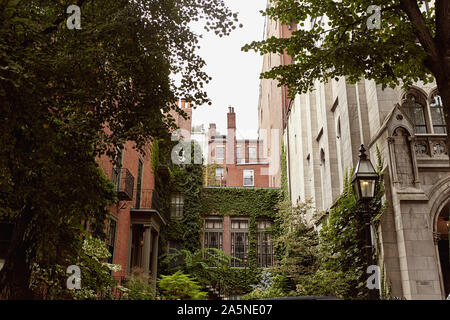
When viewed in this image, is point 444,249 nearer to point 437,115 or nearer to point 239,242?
point 437,115

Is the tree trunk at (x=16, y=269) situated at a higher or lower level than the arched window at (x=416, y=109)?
lower

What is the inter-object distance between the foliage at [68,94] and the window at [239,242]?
74.0 ft

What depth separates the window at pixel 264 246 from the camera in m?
29.4

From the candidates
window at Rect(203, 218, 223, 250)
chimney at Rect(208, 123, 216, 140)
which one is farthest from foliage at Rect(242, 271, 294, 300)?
chimney at Rect(208, 123, 216, 140)

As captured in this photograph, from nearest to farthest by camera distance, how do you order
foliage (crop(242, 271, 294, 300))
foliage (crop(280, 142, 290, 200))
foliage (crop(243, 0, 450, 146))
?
A: foliage (crop(243, 0, 450, 146)) < foliage (crop(242, 271, 294, 300)) < foliage (crop(280, 142, 290, 200))

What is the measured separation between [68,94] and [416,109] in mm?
11305

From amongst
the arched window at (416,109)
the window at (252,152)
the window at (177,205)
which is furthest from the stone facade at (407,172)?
the window at (252,152)

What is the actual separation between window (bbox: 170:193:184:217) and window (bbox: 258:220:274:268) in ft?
21.8

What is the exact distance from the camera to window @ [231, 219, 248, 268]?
2934 centimetres

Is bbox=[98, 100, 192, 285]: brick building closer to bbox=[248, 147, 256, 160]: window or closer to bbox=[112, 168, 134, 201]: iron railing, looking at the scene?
bbox=[112, 168, 134, 201]: iron railing

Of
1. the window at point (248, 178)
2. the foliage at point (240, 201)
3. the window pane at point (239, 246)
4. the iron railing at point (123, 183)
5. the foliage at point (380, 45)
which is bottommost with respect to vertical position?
the window pane at point (239, 246)

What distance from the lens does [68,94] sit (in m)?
6.77

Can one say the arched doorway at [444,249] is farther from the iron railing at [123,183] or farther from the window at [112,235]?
the window at [112,235]
